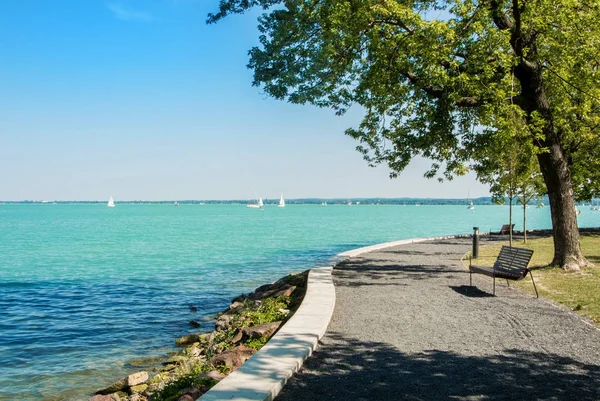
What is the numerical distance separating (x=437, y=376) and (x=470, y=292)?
6074mm

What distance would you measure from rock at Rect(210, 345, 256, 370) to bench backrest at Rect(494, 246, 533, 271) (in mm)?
7006

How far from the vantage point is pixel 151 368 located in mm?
10609

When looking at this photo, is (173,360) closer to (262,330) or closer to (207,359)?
(207,359)

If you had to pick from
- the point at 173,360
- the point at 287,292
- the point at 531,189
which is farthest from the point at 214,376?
the point at 531,189

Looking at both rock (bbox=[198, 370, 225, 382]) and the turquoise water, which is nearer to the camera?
rock (bbox=[198, 370, 225, 382])

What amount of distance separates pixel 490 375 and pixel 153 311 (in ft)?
43.6

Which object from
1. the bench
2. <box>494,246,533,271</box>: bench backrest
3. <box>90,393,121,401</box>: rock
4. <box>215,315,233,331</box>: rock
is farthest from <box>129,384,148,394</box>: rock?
<box>494,246,533,271</box>: bench backrest

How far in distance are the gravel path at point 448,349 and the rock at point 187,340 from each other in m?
3.88

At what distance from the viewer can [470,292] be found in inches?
458

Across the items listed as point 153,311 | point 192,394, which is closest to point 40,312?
point 153,311

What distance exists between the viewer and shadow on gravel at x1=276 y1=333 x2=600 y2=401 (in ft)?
17.9

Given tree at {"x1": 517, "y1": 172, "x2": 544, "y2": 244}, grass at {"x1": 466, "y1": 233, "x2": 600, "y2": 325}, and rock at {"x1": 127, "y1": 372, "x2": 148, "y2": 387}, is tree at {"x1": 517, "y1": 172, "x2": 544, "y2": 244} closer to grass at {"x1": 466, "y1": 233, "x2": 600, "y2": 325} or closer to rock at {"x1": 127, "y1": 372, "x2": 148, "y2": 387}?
grass at {"x1": 466, "y1": 233, "x2": 600, "y2": 325}

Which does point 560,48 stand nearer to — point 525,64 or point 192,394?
point 525,64

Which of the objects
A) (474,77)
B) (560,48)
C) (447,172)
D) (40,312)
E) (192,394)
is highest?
(560,48)
